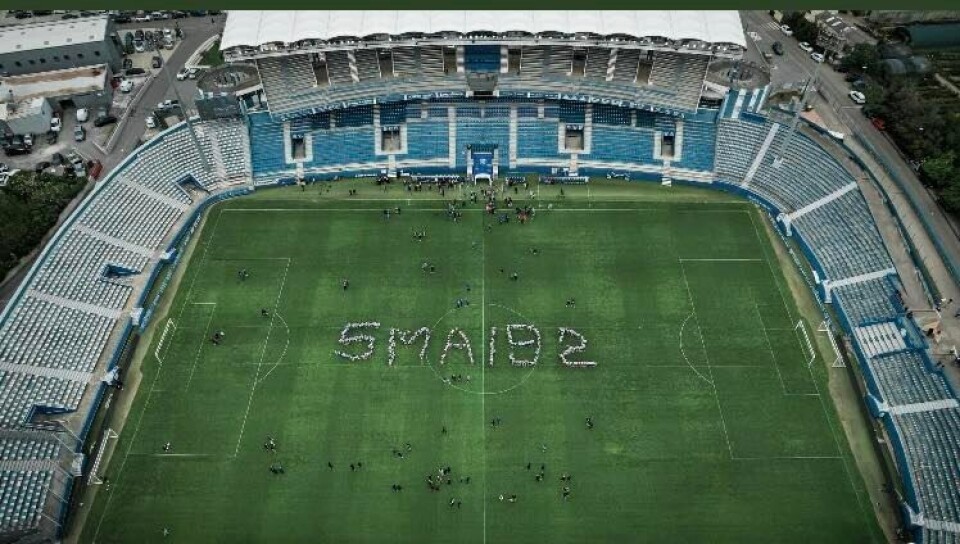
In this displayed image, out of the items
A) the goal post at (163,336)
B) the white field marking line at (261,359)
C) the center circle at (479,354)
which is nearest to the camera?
the white field marking line at (261,359)

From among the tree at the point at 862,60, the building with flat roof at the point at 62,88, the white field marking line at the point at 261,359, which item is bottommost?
the white field marking line at the point at 261,359

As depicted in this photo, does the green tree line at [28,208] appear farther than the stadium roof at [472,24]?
No

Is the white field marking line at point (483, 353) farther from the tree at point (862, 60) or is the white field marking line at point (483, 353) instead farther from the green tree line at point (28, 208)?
the tree at point (862, 60)

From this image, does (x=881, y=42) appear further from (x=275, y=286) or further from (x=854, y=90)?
(x=275, y=286)

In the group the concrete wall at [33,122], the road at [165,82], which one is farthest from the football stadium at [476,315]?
the concrete wall at [33,122]

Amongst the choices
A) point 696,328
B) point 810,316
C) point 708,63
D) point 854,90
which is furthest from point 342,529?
point 854,90

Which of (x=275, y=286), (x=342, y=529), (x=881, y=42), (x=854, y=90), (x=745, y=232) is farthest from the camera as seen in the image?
(x=881, y=42)

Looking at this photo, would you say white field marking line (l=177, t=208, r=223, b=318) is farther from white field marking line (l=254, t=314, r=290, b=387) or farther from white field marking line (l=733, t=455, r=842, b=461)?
white field marking line (l=733, t=455, r=842, b=461)
